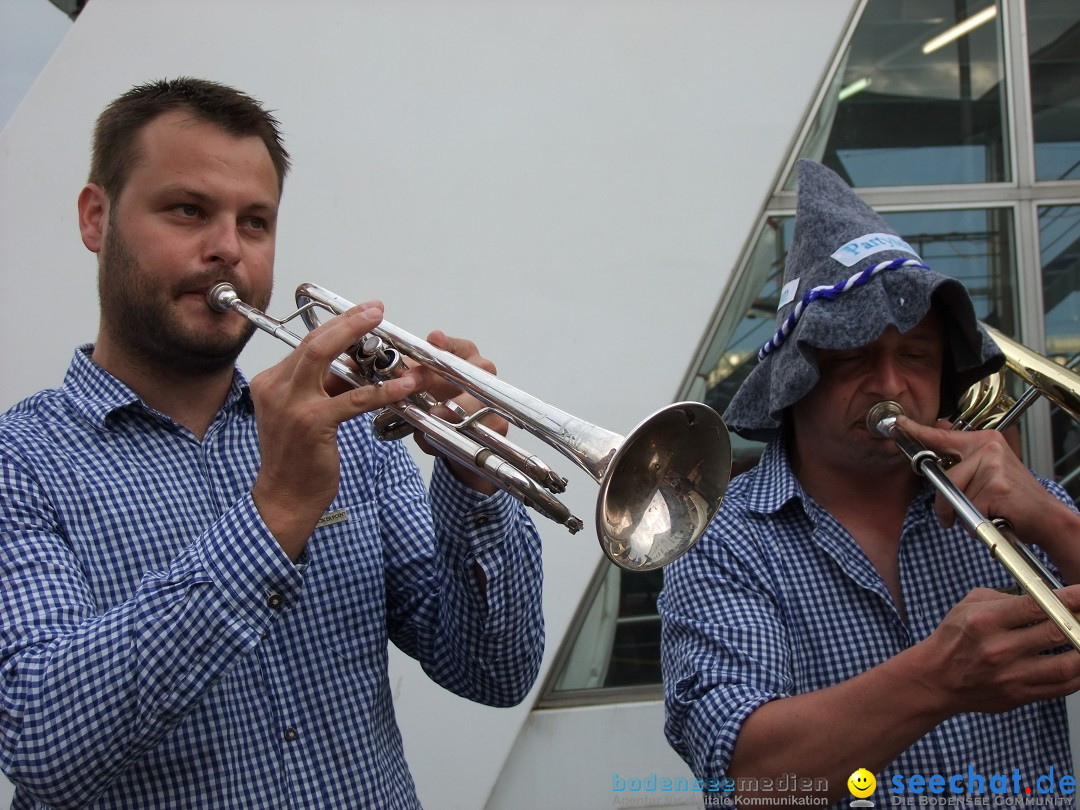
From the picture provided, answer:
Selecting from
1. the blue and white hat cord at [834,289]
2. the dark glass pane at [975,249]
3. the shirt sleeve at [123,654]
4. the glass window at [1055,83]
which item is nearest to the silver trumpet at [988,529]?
the blue and white hat cord at [834,289]

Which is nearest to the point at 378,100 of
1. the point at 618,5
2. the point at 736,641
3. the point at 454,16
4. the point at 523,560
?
the point at 454,16

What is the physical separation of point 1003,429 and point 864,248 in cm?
77

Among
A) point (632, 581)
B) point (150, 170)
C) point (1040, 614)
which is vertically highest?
point (1040, 614)

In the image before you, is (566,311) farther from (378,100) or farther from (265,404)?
(265,404)

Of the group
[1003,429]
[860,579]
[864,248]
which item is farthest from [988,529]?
[1003,429]

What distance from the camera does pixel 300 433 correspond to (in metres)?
1.47

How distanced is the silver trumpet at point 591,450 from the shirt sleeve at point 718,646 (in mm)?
262

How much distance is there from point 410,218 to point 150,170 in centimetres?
157

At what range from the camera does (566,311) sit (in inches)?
134

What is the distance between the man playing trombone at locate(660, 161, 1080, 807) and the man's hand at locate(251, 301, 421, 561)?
0.75 meters

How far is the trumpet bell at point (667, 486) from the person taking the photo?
1.62 meters

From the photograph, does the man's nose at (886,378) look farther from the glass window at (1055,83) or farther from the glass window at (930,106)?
the glass window at (1055,83)

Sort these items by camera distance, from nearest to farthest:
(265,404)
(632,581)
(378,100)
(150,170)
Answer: (265,404) < (150,170) < (378,100) < (632,581)

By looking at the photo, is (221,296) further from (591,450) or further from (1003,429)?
(1003,429)
